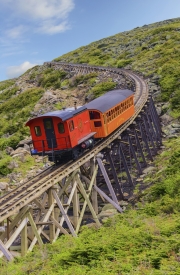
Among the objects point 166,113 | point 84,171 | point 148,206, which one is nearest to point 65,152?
point 84,171

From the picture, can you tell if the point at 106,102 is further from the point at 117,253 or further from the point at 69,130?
the point at 117,253

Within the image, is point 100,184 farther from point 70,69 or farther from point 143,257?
point 70,69

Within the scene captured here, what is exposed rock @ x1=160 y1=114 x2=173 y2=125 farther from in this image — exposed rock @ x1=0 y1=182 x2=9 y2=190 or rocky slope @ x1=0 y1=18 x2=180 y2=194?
exposed rock @ x1=0 y1=182 x2=9 y2=190

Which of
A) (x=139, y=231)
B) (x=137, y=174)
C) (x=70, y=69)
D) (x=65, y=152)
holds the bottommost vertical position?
(x=137, y=174)

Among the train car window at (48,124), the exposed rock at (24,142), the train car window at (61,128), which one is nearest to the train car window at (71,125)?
the train car window at (61,128)

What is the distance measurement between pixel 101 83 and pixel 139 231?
3945 centimetres

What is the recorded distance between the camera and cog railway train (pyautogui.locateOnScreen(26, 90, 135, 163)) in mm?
18312

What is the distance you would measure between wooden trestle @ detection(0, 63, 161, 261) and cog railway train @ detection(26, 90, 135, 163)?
4.25 ft

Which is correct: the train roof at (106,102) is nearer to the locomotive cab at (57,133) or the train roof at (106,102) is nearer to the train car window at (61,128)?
the locomotive cab at (57,133)

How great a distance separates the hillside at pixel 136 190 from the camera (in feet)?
32.0

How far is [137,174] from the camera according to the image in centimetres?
2655

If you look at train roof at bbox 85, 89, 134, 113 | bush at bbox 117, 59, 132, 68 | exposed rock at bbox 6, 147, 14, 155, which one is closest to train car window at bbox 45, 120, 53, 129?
train roof at bbox 85, 89, 134, 113

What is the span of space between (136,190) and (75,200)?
262 inches

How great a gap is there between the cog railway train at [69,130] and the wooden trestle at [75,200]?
1.30 meters
